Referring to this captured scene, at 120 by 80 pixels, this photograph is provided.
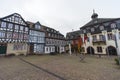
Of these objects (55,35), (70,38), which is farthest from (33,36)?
(70,38)

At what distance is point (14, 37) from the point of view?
22.4 metres

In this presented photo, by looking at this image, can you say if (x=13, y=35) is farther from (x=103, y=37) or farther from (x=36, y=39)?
(x=103, y=37)

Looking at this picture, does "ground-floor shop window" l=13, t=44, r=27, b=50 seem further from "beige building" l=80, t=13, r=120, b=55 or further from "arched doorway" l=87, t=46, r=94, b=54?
"arched doorway" l=87, t=46, r=94, b=54

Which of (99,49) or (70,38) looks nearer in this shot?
(99,49)

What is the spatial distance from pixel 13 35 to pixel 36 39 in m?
7.60

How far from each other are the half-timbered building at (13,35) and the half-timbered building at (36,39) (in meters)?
1.80

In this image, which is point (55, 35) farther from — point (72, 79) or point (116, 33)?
point (72, 79)

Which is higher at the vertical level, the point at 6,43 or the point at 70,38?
the point at 70,38

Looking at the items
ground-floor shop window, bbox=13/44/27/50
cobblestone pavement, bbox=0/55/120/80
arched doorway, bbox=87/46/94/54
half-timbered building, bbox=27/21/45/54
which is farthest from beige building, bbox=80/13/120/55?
ground-floor shop window, bbox=13/44/27/50

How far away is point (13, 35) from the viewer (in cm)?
2222

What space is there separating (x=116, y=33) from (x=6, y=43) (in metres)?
29.9

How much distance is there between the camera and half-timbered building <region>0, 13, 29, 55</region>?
67.2 ft

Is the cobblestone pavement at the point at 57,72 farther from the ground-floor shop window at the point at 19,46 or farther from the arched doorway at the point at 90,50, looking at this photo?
the arched doorway at the point at 90,50

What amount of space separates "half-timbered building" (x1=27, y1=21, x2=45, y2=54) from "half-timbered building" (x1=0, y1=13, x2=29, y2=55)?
5.92 feet
